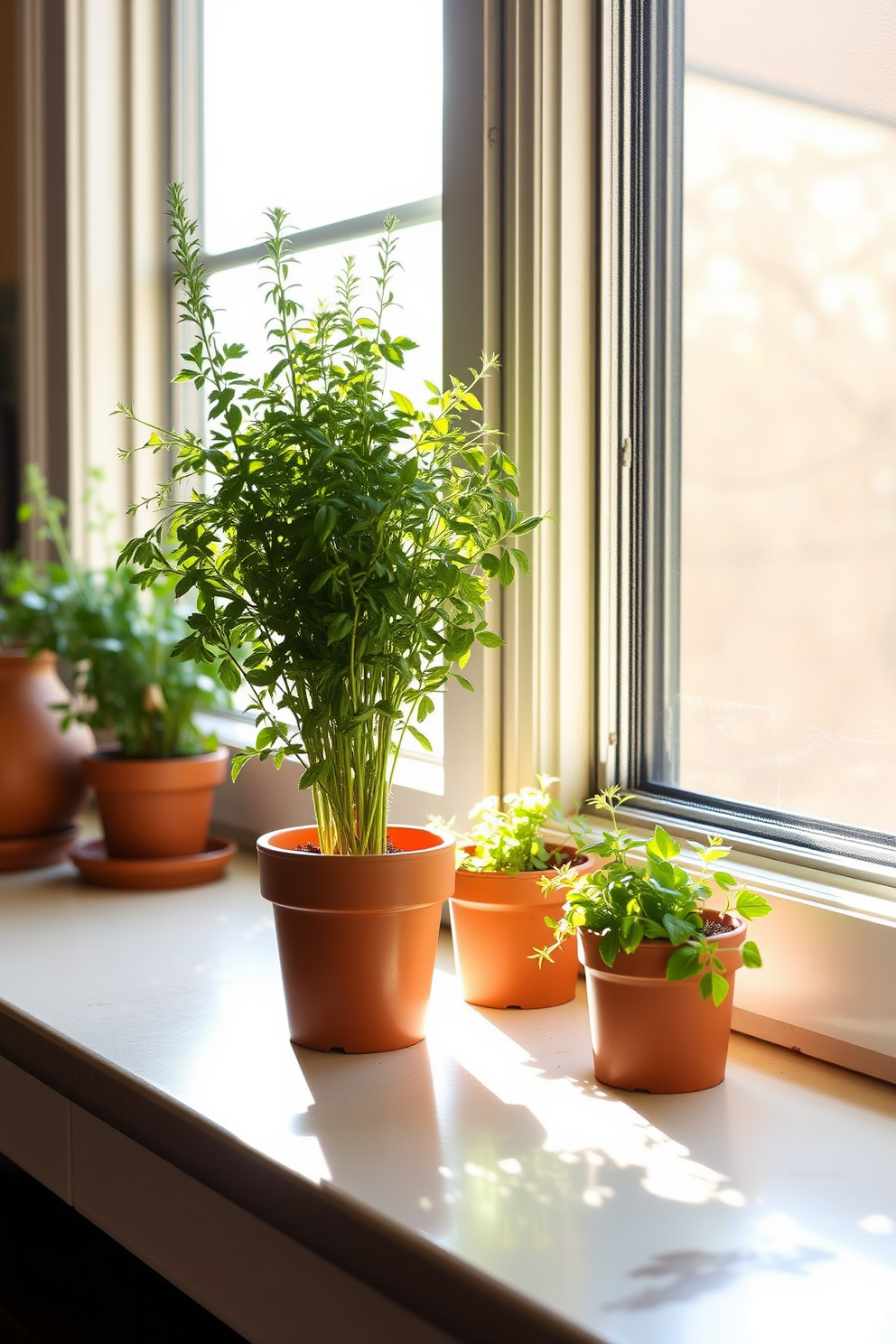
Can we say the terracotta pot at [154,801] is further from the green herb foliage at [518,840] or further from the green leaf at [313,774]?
the green leaf at [313,774]

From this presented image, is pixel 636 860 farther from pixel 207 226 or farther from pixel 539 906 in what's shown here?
pixel 207 226

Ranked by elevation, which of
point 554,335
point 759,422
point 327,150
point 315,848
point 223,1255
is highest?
point 327,150

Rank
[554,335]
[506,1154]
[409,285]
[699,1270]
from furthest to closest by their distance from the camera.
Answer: [409,285] < [554,335] < [506,1154] < [699,1270]

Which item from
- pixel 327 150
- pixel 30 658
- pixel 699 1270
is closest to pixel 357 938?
pixel 699 1270

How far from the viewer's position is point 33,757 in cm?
166

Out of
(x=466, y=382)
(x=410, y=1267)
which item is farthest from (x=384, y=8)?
(x=410, y=1267)

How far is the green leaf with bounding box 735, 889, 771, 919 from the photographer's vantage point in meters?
0.92

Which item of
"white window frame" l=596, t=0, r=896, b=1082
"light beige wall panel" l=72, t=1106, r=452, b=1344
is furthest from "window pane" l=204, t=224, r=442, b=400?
"light beige wall panel" l=72, t=1106, r=452, b=1344

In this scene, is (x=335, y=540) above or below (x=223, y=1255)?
above

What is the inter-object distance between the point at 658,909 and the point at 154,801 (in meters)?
0.84

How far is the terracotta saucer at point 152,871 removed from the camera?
1545 mm

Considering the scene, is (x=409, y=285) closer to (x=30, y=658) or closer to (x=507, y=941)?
(x=30, y=658)

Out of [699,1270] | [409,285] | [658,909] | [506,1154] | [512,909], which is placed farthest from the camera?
[409,285]

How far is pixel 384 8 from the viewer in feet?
5.17
